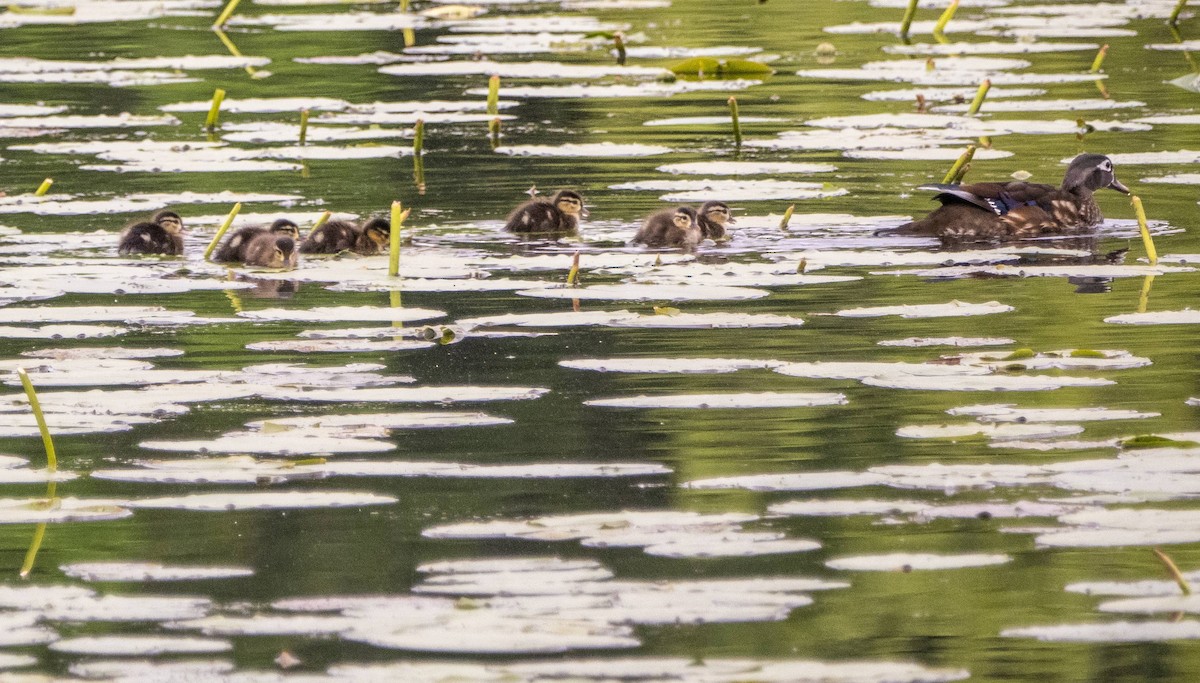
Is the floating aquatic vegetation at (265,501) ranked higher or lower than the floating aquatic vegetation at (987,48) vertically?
higher

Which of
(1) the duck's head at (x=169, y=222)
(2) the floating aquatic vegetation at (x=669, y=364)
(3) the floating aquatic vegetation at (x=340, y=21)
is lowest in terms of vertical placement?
(3) the floating aquatic vegetation at (x=340, y=21)

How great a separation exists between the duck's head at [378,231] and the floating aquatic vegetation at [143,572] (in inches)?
166

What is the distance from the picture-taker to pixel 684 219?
28.3 feet

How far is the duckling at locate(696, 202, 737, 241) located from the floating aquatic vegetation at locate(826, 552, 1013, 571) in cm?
435

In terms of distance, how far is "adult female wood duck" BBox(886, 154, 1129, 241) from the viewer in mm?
8852

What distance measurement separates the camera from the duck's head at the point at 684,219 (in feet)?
28.3

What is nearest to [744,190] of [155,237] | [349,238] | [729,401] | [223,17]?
[349,238]

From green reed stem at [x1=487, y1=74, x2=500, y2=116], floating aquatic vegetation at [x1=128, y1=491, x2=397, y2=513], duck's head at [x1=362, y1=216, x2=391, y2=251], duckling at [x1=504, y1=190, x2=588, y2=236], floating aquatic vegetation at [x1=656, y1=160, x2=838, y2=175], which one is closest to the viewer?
floating aquatic vegetation at [x1=128, y1=491, x2=397, y2=513]

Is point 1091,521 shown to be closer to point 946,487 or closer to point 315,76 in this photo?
point 946,487

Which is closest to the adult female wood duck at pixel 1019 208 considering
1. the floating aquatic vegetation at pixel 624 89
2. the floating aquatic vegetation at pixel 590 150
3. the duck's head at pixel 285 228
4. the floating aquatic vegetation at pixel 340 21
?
the duck's head at pixel 285 228

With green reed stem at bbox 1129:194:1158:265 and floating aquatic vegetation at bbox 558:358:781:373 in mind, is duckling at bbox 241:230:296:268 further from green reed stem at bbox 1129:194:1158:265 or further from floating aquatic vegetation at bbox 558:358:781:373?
green reed stem at bbox 1129:194:1158:265

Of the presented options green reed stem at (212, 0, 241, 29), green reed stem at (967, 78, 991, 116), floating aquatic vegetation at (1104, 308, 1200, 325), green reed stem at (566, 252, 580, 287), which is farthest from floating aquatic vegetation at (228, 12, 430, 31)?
floating aquatic vegetation at (1104, 308, 1200, 325)

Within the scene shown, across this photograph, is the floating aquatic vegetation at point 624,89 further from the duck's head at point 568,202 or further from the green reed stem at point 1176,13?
the duck's head at point 568,202

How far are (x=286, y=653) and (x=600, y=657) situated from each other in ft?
1.93
